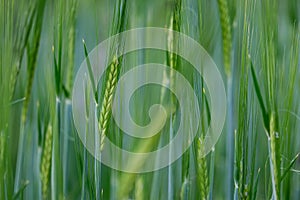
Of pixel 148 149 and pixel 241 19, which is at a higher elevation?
pixel 241 19

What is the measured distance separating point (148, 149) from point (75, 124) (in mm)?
202

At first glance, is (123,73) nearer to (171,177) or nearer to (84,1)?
(171,177)

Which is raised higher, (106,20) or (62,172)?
(106,20)

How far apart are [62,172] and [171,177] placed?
14 centimetres

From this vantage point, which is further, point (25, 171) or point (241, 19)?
point (25, 171)

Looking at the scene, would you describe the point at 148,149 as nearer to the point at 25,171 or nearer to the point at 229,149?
the point at 229,149

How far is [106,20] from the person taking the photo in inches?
31.7

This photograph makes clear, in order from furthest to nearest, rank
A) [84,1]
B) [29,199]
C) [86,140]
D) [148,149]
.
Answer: [84,1] < [29,199] < [86,140] < [148,149]

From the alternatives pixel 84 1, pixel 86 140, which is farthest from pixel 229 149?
pixel 84 1

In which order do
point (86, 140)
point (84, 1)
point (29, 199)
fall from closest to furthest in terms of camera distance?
point (86, 140) → point (29, 199) → point (84, 1)

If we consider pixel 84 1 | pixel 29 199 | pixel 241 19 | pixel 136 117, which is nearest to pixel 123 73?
pixel 136 117

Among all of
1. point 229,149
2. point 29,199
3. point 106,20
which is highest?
point 106,20

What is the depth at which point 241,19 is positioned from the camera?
0.84 metres

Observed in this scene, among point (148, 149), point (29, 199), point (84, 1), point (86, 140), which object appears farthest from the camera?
point (84, 1)
